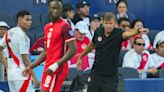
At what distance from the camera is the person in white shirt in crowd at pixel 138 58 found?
12.4 m

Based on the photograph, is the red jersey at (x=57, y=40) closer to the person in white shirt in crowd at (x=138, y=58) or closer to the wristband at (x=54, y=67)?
the wristband at (x=54, y=67)

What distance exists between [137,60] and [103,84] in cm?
342

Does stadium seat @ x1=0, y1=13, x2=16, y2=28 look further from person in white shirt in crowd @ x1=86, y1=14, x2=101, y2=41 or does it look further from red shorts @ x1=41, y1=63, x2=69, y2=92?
red shorts @ x1=41, y1=63, x2=69, y2=92

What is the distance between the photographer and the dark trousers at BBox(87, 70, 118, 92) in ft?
30.1

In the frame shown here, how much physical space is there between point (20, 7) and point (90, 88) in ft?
21.6

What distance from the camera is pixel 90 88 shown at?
931 cm

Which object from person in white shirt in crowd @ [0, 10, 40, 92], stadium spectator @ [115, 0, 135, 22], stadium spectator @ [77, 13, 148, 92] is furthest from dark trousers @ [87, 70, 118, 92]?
stadium spectator @ [115, 0, 135, 22]

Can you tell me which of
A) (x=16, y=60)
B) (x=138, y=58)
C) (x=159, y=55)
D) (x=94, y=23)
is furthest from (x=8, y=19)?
(x=16, y=60)

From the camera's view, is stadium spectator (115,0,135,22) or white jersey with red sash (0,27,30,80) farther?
stadium spectator (115,0,135,22)

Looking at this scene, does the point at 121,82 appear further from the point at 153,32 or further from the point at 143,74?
the point at 153,32

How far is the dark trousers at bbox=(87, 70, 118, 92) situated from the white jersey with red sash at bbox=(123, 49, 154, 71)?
124 inches

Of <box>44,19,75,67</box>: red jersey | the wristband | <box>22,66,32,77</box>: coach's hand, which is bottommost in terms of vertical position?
<box>22,66,32,77</box>: coach's hand

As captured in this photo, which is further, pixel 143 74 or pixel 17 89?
pixel 143 74

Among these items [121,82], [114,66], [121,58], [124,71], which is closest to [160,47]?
[121,58]
